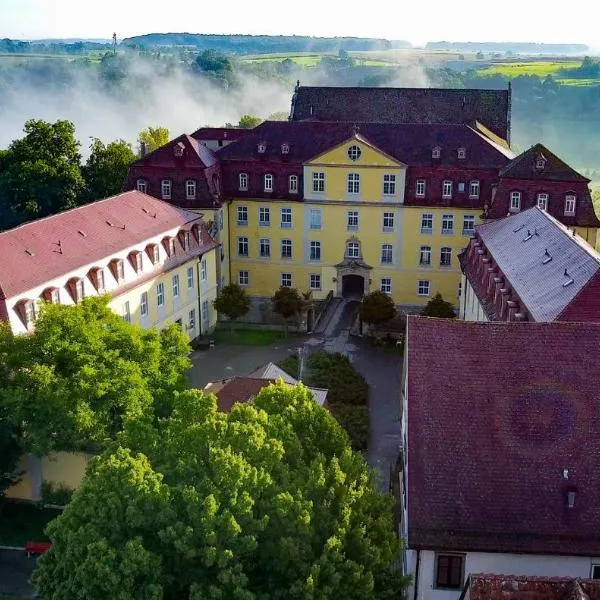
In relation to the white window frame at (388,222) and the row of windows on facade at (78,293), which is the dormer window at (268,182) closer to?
the white window frame at (388,222)

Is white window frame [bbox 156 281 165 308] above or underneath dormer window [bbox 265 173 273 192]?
underneath

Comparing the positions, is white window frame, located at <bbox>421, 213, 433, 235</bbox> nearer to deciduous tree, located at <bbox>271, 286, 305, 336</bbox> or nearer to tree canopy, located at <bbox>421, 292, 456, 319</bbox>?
tree canopy, located at <bbox>421, 292, 456, 319</bbox>

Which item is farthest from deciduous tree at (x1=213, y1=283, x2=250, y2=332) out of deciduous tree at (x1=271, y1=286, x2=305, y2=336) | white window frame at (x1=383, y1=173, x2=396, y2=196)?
white window frame at (x1=383, y1=173, x2=396, y2=196)

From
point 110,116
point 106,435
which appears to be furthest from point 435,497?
point 110,116

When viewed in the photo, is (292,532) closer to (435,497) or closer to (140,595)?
(140,595)

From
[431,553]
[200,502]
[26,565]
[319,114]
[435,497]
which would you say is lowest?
[26,565]

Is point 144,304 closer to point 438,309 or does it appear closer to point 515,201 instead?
point 438,309

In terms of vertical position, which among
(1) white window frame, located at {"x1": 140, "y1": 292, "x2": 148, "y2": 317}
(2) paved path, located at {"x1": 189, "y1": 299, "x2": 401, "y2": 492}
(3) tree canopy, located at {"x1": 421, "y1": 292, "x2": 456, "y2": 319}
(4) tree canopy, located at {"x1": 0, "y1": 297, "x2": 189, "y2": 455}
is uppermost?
(4) tree canopy, located at {"x1": 0, "y1": 297, "x2": 189, "y2": 455}
